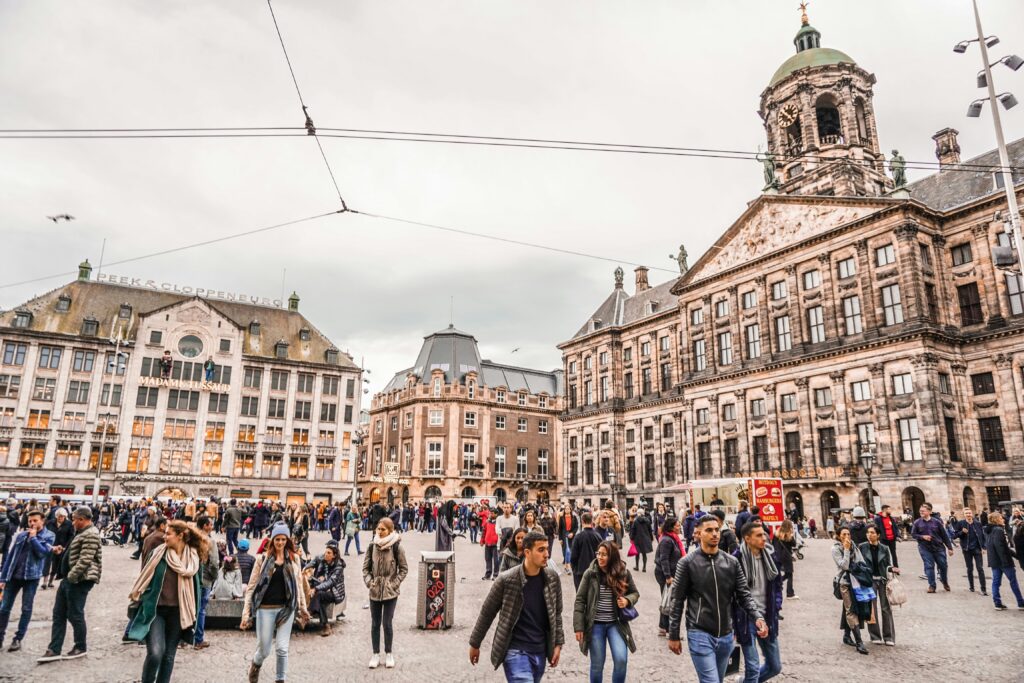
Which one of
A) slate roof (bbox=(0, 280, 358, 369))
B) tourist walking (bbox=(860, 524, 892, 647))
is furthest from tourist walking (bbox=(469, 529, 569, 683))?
slate roof (bbox=(0, 280, 358, 369))

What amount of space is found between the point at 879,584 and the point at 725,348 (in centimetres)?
4160

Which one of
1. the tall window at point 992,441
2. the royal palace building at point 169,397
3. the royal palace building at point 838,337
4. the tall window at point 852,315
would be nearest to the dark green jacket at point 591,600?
the royal palace building at point 838,337

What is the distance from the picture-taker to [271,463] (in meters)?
61.8

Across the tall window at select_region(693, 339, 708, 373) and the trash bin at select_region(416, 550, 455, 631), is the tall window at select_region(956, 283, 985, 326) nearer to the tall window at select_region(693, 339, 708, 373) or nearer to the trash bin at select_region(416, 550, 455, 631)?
the tall window at select_region(693, 339, 708, 373)

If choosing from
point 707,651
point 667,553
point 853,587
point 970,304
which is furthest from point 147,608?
point 970,304

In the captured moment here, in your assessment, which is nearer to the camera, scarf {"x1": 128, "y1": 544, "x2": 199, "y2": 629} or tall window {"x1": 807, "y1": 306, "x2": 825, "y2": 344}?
scarf {"x1": 128, "y1": 544, "x2": 199, "y2": 629}

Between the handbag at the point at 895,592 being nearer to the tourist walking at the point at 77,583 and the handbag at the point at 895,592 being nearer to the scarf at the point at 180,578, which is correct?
the scarf at the point at 180,578

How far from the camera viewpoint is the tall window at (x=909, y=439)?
36500 millimetres

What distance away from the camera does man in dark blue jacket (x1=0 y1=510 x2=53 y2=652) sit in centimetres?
942

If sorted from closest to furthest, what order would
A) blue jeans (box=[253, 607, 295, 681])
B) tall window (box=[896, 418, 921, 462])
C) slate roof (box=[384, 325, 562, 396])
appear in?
blue jeans (box=[253, 607, 295, 681])
tall window (box=[896, 418, 921, 462])
slate roof (box=[384, 325, 562, 396])

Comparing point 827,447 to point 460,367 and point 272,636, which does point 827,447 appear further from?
point 460,367

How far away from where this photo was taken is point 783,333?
4597 cm

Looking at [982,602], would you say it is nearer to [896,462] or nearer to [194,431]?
[896,462]

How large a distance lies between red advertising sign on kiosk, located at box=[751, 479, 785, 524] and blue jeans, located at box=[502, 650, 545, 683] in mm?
29174
